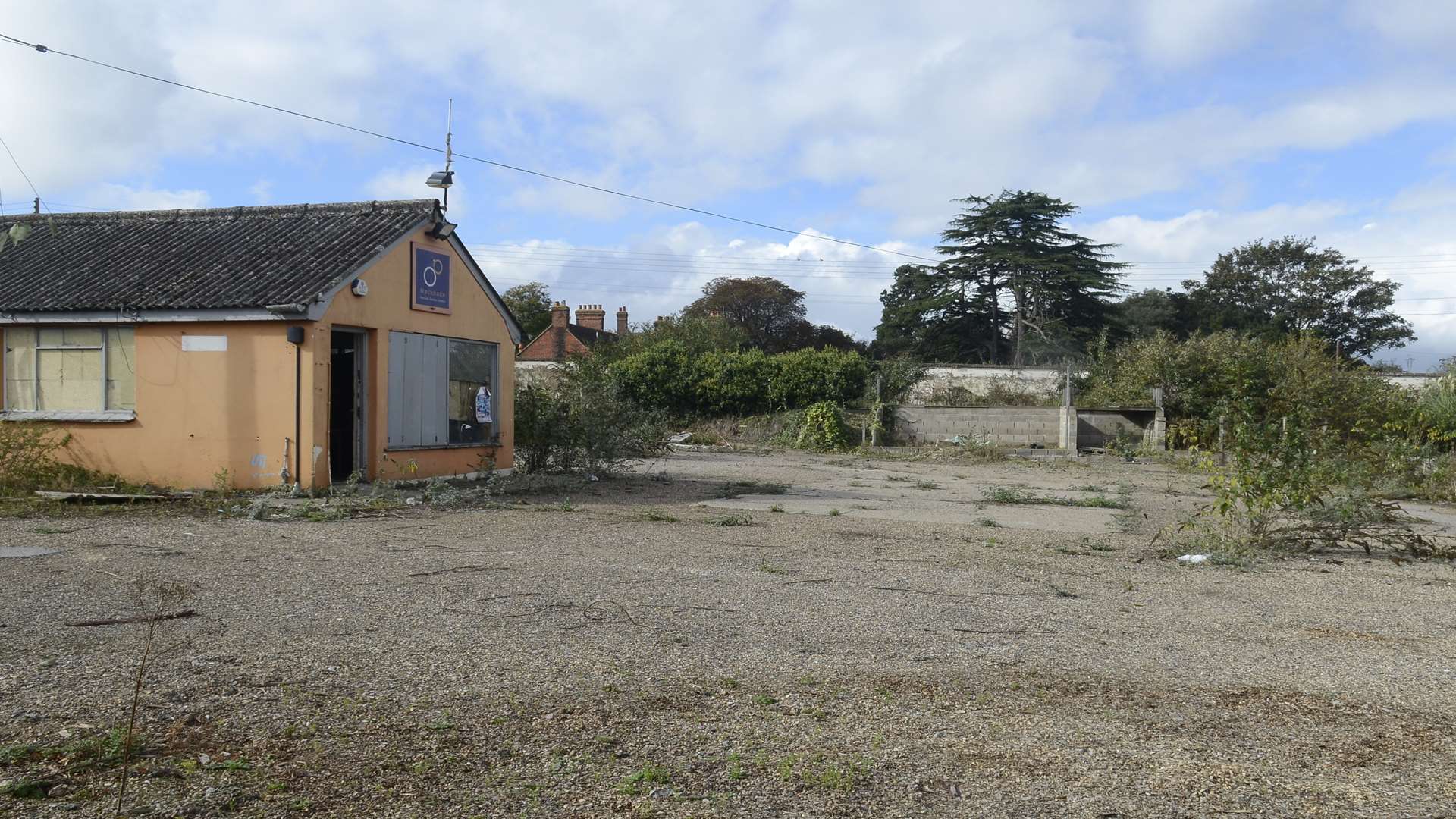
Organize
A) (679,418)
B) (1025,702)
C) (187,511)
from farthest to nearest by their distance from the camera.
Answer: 1. (679,418)
2. (187,511)
3. (1025,702)

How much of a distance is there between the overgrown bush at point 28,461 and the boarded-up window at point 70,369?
0.63 meters

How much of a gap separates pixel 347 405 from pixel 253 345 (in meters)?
1.94

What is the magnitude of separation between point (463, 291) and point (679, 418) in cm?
1808

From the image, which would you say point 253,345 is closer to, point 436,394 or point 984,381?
point 436,394

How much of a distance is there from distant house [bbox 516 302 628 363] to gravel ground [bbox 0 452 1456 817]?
4305 cm

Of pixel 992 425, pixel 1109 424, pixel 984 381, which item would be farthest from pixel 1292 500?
pixel 984 381

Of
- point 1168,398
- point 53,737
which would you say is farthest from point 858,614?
point 1168,398

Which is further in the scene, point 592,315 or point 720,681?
point 592,315

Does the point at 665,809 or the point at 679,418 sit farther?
the point at 679,418

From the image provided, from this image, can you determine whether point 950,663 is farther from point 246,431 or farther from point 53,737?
point 246,431

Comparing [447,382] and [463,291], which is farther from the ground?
[463,291]

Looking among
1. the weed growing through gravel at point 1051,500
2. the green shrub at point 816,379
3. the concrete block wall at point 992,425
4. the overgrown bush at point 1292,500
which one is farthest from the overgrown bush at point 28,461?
the green shrub at point 816,379

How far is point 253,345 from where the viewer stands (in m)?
13.9

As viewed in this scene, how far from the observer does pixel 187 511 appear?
492 inches
